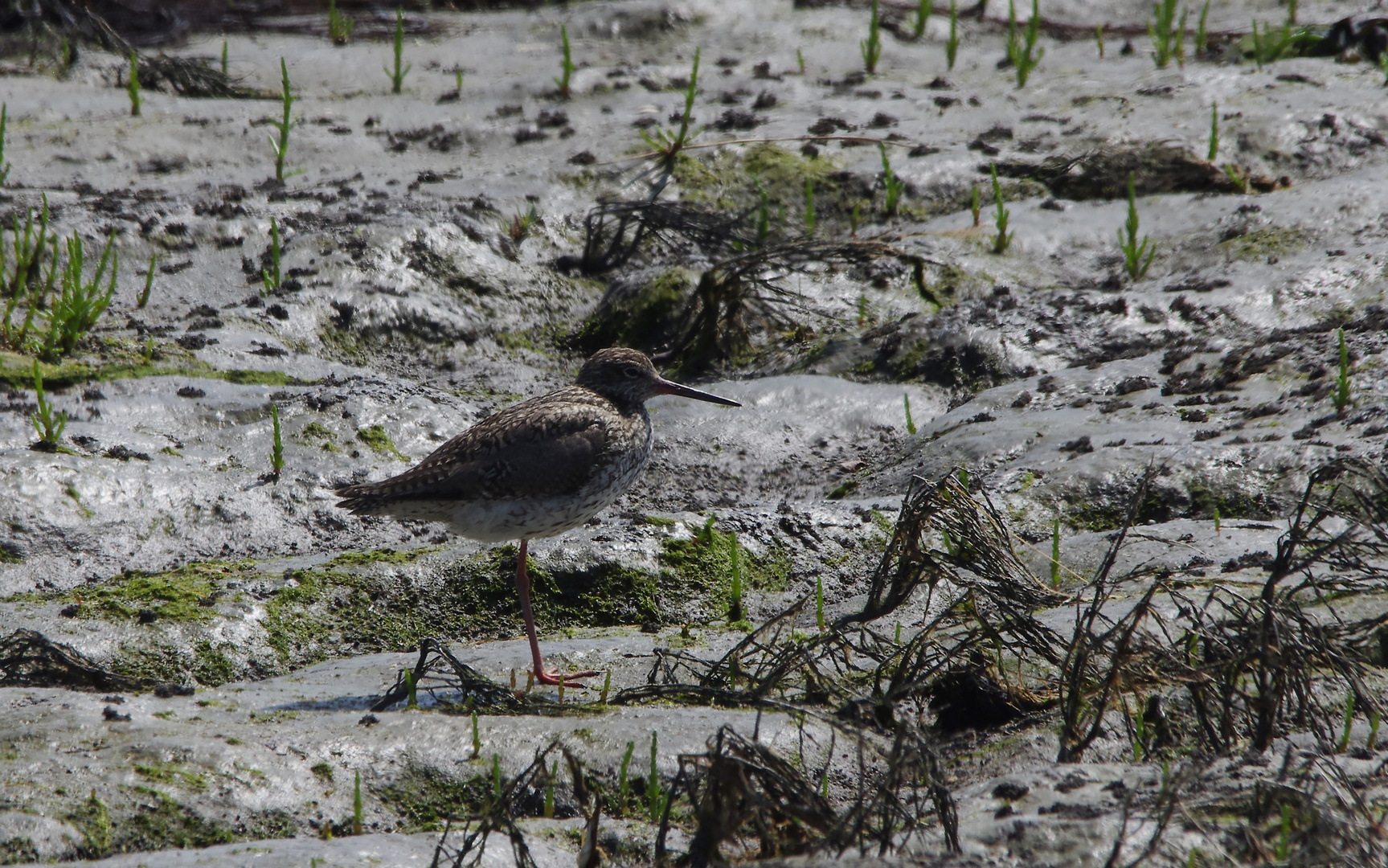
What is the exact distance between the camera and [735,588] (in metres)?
5.58

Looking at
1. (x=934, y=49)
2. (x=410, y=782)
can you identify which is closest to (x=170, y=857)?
(x=410, y=782)

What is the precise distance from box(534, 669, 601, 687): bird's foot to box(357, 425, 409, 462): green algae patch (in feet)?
7.37

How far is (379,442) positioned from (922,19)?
26.2ft

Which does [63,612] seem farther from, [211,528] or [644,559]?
[644,559]

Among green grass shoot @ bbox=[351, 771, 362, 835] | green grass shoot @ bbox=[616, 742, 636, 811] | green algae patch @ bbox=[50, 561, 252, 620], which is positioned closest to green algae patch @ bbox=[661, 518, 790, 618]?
green grass shoot @ bbox=[616, 742, 636, 811]

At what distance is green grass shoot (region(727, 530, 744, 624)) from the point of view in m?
5.58

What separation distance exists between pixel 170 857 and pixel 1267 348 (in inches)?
254

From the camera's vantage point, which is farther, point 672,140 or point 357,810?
point 672,140

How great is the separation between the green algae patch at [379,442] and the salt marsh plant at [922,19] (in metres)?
7.89

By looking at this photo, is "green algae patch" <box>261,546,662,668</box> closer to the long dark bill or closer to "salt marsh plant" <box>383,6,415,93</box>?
the long dark bill

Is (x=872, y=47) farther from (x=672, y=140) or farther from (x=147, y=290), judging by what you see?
(x=147, y=290)

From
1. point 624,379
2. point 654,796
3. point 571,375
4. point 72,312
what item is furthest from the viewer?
point 571,375

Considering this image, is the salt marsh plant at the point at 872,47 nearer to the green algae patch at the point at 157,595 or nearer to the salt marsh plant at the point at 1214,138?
the salt marsh plant at the point at 1214,138

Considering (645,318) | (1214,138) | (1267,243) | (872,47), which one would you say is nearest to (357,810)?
(645,318)
